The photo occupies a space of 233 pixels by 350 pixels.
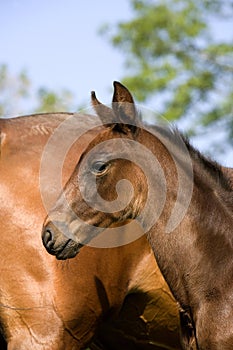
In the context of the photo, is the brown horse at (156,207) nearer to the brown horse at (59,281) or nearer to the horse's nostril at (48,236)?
the horse's nostril at (48,236)

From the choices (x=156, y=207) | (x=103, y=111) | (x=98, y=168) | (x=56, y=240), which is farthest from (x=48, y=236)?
(x=103, y=111)

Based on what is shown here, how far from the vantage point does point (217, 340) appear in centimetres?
450

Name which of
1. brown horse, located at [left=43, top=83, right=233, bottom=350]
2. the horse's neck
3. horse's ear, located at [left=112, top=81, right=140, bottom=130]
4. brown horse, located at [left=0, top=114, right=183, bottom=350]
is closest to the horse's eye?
brown horse, located at [left=43, top=83, right=233, bottom=350]

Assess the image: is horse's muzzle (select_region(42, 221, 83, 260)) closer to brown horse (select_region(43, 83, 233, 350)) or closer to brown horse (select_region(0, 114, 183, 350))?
brown horse (select_region(43, 83, 233, 350))

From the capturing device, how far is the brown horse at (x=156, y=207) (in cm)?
474

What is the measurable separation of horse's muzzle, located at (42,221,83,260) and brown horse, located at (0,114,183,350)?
0.42 meters

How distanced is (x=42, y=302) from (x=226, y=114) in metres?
17.1

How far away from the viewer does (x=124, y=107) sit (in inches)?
189

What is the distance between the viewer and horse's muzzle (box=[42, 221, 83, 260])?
15.3ft

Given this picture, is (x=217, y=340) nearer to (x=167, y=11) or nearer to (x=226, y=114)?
(x=226, y=114)

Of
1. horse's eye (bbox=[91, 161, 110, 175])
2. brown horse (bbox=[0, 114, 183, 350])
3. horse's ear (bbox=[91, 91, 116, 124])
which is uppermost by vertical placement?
horse's ear (bbox=[91, 91, 116, 124])

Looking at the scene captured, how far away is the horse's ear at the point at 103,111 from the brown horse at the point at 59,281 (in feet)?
2.07

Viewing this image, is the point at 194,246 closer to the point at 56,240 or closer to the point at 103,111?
the point at 56,240

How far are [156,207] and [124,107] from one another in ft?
2.22
